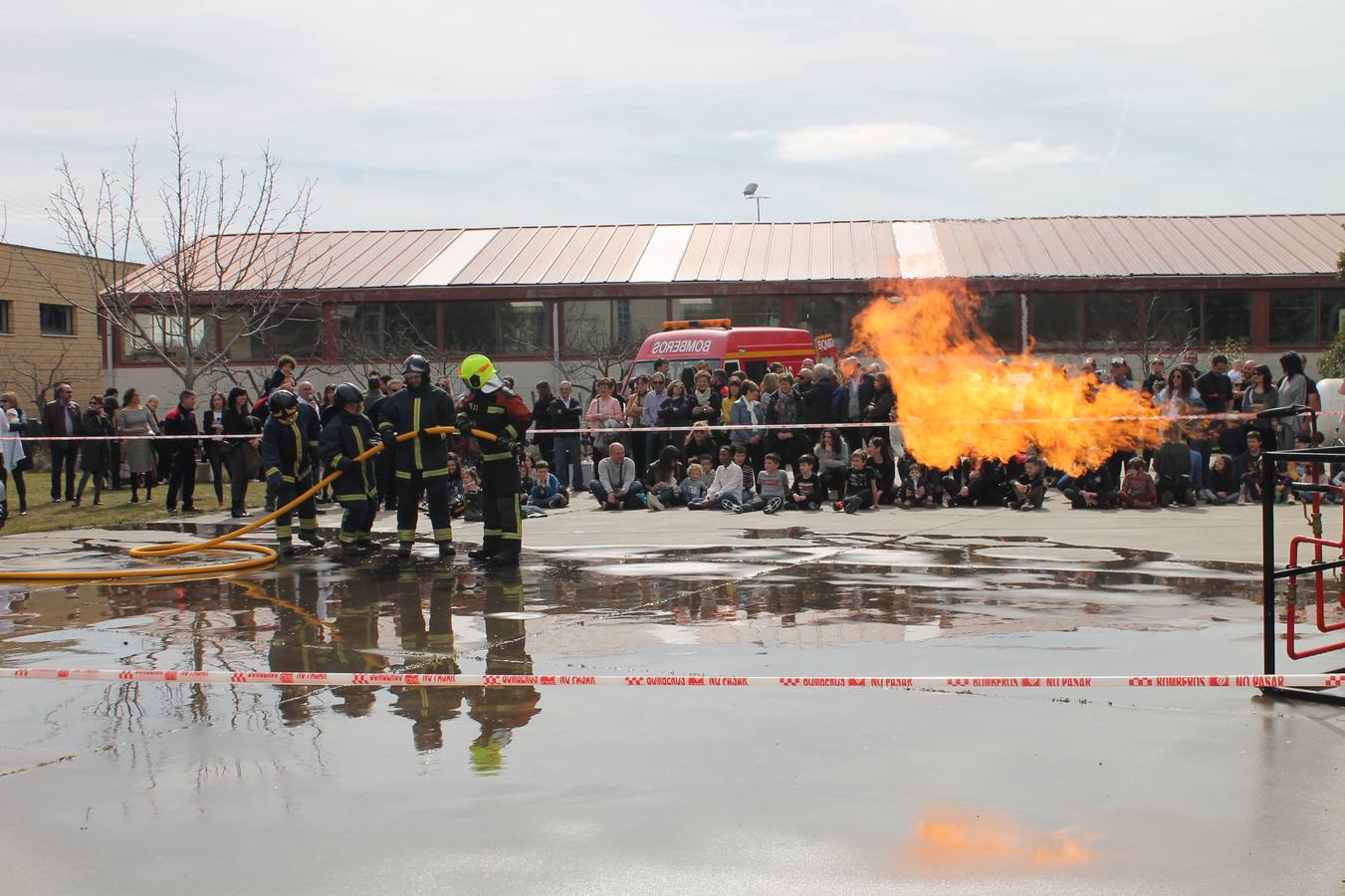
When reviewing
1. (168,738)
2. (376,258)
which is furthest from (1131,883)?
(376,258)

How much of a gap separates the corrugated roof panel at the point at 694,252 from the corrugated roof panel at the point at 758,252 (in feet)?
4.10

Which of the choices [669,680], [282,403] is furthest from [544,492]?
[669,680]

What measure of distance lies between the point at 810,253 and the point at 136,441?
68.9 feet

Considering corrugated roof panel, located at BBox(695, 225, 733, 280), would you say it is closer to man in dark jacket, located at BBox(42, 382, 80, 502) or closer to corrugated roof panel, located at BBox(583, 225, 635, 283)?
corrugated roof panel, located at BBox(583, 225, 635, 283)

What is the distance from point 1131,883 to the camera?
4.05m

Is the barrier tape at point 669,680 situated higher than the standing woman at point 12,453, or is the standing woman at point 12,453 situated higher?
the standing woman at point 12,453

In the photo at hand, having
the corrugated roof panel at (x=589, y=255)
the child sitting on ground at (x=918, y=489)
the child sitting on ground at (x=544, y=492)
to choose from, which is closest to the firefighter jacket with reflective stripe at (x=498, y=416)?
the child sitting on ground at (x=544, y=492)

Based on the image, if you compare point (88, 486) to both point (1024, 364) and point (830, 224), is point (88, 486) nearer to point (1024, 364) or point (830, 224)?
point (1024, 364)

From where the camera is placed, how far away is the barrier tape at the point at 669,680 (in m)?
6.11

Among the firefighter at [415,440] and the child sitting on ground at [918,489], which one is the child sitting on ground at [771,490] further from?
the firefighter at [415,440]

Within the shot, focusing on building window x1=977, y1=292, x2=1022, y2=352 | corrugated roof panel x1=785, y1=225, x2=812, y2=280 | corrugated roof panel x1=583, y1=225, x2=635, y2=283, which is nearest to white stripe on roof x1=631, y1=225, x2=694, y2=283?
corrugated roof panel x1=583, y1=225, x2=635, y2=283

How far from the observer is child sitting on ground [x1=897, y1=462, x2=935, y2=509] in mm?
16281

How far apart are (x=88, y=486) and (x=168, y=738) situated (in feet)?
62.7

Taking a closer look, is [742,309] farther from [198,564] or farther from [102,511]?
[198,564]
